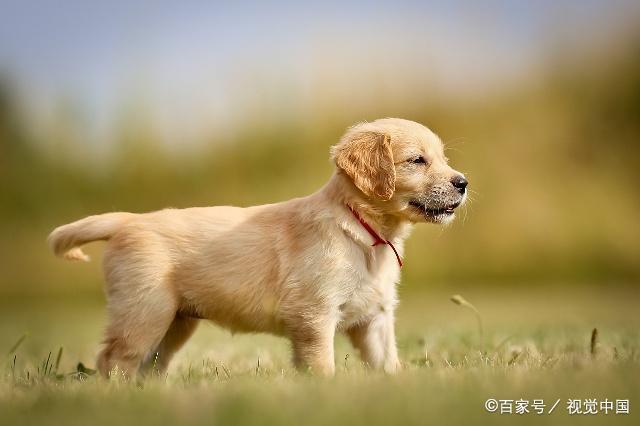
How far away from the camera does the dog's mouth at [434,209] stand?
384cm

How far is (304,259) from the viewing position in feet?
12.4

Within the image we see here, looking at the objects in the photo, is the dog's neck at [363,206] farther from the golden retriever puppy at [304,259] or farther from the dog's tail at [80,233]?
the dog's tail at [80,233]

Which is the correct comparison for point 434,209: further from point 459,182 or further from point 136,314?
point 136,314

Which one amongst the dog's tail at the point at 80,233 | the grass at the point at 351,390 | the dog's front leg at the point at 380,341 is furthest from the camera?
the dog's tail at the point at 80,233

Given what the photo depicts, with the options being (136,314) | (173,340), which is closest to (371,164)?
(136,314)

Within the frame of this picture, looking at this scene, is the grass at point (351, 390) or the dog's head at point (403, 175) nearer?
the grass at point (351, 390)

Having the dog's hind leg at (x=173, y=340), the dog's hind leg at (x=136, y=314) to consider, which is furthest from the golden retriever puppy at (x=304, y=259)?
the dog's hind leg at (x=173, y=340)

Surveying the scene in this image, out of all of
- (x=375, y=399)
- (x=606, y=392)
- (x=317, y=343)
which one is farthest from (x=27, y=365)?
(x=606, y=392)

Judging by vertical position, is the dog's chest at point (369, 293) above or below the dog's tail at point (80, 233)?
below

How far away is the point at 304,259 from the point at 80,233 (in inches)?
47.9

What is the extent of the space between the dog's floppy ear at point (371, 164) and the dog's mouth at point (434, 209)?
151 mm

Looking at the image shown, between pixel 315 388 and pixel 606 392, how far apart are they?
39.1 inches

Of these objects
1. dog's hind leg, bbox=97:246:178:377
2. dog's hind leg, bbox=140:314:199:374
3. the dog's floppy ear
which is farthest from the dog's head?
dog's hind leg, bbox=140:314:199:374

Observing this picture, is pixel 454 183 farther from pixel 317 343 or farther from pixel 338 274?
pixel 317 343
